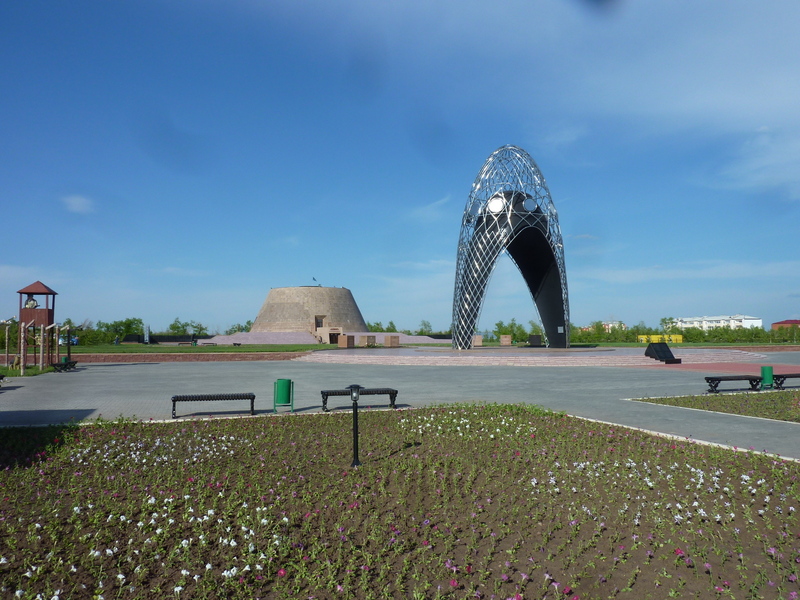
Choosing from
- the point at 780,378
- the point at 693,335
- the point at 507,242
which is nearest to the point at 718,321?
the point at 693,335

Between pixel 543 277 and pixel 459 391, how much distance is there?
84.3ft

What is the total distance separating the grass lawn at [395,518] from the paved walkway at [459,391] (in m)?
1.92

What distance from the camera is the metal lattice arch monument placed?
34.0 meters

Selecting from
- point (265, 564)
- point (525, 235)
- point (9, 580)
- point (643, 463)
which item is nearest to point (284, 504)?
point (265, 564)

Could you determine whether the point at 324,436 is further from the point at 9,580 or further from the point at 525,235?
the point at 525,235

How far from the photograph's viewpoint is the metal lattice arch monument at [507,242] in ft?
111

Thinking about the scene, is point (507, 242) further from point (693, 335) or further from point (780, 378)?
point (693, 335)

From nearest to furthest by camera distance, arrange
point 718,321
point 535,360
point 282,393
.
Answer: point 282,393, point 535,360, point 718,321

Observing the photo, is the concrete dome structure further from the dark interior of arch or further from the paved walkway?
the paved walkway

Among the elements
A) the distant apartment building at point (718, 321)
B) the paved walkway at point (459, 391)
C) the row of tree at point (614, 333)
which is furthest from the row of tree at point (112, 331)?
the distant apartment building at point (718, 321)

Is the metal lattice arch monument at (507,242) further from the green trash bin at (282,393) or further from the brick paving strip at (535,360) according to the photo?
the green trash bin at (282,393)

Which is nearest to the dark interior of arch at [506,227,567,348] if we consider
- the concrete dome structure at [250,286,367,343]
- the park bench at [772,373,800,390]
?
the park bench at [772,373,800,390]

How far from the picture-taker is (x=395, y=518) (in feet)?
17.5

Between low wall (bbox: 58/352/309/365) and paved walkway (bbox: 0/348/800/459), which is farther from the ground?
low wall (bbox: 58/352/309/365)
